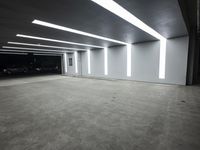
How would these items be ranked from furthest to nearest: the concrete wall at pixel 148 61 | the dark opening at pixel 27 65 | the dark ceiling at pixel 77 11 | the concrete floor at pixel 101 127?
the dark opening at pixel 27 65 < the concrete wall at pixel 148 61 < the dark ceiling at pixel 77 11 < the concrete floor at pixel 101 127

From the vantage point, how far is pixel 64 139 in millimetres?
2076

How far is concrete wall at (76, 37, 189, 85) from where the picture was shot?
662 cm

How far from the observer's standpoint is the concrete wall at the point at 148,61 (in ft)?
21.7

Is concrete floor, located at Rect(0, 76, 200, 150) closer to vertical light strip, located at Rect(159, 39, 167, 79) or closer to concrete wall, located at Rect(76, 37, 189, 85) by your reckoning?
concrete wall, located at Rect(76, 37, 189, 85)

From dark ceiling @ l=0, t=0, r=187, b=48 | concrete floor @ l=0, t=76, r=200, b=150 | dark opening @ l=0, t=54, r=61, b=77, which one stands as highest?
dark ceiling @ l=0, t=0, r=187, b=48

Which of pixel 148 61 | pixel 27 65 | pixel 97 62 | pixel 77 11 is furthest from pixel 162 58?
pixel 27 65

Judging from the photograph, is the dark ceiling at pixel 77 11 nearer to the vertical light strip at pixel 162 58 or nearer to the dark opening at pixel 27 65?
the vertical light strip at pixel 162 58

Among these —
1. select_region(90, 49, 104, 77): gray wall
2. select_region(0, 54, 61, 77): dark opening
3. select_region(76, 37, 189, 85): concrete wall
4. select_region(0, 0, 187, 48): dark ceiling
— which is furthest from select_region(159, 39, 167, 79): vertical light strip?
select_region(0, 54, 61, 77): dark opening

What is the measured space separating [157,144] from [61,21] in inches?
167

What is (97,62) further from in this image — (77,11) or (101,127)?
(101,127)

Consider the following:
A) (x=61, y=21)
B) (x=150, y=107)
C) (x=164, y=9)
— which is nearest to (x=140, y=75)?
(x=150, y=107)

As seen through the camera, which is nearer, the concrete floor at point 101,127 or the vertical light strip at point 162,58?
the concrete floor at point 101,127

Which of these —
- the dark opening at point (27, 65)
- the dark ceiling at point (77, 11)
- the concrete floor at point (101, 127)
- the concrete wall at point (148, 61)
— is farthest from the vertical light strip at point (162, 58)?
the dark opening at point (27, 65)

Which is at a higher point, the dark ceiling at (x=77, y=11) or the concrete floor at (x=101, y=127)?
the dark ceiling at (x=77, y=11)
